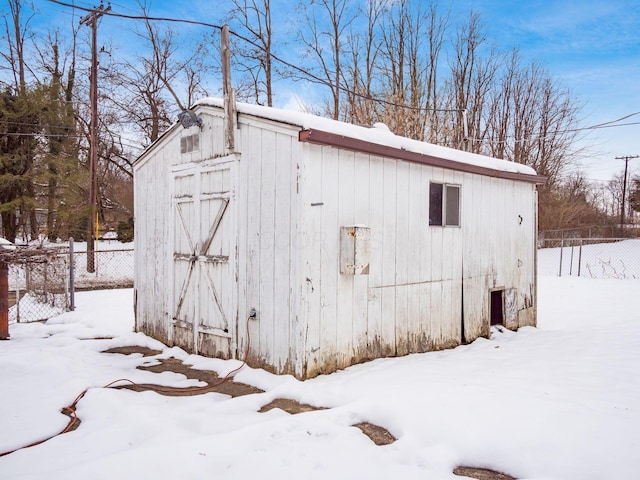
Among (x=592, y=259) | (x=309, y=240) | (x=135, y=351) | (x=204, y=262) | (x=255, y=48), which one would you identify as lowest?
(x=135, y=351)

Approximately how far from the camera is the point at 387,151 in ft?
17.6

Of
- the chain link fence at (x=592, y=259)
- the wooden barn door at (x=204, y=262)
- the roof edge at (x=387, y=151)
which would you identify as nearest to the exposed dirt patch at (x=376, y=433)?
the wooden barn door at (x=204, y=262)

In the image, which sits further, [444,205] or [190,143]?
[444,205]

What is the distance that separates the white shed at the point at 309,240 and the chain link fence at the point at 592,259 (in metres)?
10.2

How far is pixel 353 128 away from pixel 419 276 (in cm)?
219

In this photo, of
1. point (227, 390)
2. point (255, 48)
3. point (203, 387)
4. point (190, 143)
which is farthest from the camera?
point (255, 48)

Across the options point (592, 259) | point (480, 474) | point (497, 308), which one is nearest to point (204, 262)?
point (480, 474)

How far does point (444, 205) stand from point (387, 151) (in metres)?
1.54

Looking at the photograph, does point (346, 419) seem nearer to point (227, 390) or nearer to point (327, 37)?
point (227, 390)

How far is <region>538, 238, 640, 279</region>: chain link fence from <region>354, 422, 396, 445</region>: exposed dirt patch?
13663 mm

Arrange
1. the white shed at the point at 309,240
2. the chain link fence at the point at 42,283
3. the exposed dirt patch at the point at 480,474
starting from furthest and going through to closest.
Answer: the chain link fence at the point at 42,283 → the white shed at the point at 309,240 → the exposed dirt patch at the point at 480,474

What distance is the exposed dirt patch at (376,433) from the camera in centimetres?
332

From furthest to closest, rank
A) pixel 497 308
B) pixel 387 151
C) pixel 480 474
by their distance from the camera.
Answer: pixel 497 308, pixel 387 151, pixel 480 474

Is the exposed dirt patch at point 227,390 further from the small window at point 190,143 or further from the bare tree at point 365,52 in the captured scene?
the bare tree at point 365,52
